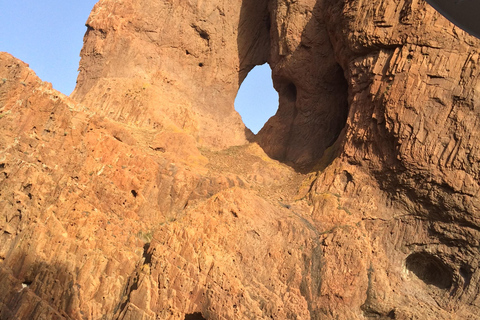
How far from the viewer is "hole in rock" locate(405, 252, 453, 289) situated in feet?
56.9

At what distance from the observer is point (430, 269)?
1792 centimetres

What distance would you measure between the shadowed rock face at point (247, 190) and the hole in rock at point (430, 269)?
2.0 inches

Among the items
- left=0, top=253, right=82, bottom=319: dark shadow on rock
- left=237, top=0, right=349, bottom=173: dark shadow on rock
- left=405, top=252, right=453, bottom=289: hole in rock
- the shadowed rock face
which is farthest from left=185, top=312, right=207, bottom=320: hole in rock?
left=237, top=0, right=349, bottom=173: dark shadow on rock

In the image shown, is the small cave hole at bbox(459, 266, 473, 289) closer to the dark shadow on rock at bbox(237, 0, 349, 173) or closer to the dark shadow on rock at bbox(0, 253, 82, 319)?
the dark shadow on rock at bbox(237, 0, 349, 173)

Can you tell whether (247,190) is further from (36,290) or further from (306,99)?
(36,290)

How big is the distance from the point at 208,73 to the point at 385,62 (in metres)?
8.52

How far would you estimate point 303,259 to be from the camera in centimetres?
1628

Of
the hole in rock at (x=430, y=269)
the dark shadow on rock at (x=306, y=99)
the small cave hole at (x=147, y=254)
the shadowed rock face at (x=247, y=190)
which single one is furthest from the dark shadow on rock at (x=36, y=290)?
the hole in rock at (x=430, y=269)

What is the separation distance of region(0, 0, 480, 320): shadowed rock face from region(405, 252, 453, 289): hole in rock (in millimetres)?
52

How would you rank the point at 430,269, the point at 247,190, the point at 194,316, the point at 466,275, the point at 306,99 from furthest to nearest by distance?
the point at 306,99 → the point at 430,269 → the point at 247,190 → the point at 466,275 → the point at 194,316

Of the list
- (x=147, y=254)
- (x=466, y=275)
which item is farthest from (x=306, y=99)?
(x=147, y=254)

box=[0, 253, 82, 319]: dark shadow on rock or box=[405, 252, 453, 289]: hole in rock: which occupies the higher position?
box=[405, 252, 453, 289]: hole in rock

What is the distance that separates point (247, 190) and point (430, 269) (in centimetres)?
724

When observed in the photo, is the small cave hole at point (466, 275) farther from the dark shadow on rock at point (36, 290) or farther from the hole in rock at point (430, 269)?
the dark shadow on rock at point (36, 290)
